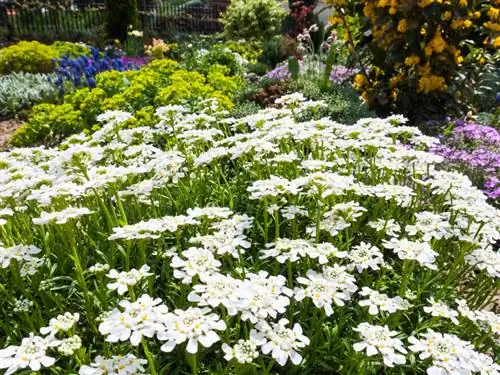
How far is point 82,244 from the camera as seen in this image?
2.07 meters

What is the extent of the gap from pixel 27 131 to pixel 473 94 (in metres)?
4.93

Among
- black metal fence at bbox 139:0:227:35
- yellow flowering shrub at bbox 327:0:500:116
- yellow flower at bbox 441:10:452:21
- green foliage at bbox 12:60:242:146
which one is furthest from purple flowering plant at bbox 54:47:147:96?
black metal fence at bbox 139:0:227:35

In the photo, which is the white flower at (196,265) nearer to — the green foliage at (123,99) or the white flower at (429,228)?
the white flower at (429,228)

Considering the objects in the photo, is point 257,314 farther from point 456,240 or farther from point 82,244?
point 456,240

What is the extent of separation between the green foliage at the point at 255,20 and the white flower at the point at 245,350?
35.2ft

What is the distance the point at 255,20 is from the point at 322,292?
35.3 ft

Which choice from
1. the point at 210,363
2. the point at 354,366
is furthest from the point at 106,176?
→ the point at 354,366

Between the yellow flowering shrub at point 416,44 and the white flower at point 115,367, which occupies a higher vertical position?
the yellow flowering shrub at point 416,44

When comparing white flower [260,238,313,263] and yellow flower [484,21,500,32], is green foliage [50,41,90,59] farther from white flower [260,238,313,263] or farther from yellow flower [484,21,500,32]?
white flower [260,238,313,263]

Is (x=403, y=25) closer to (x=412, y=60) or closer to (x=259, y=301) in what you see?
(x=412, y=60)

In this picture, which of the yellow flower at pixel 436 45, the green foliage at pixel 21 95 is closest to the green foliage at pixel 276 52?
the green foliage at pixel 21 95

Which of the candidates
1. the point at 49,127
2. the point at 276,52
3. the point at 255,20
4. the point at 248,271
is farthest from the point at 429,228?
the point at 255,20

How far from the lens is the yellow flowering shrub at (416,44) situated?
15.0ft

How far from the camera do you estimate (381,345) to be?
4.60 ft
